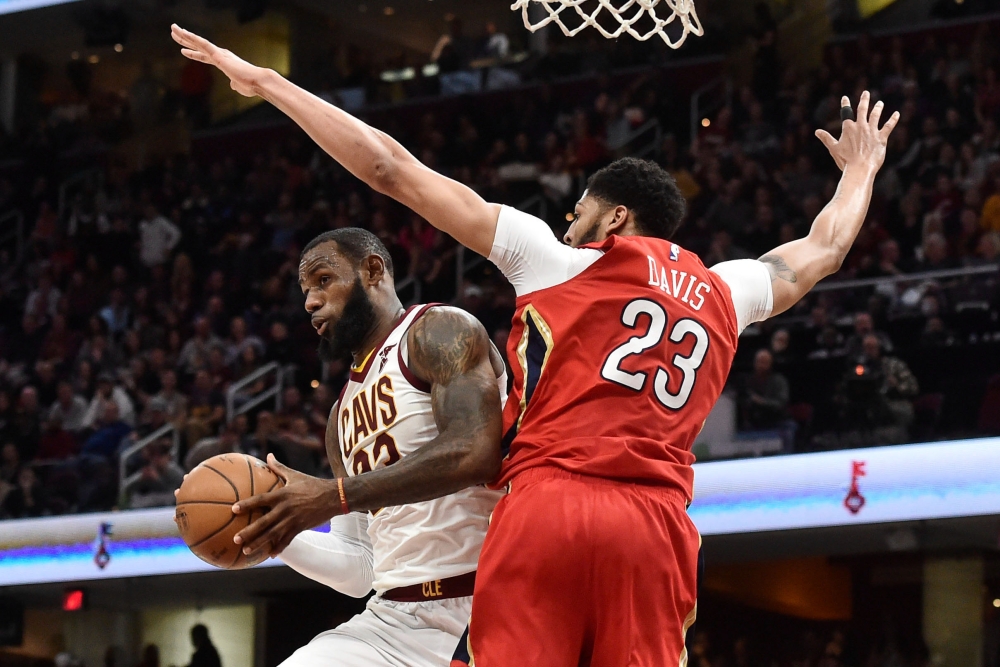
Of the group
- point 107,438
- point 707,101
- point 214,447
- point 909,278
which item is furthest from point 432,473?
point 707,101

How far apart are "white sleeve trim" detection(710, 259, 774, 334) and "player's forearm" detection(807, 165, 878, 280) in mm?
227

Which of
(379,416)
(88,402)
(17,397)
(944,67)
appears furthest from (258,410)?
(379,416)

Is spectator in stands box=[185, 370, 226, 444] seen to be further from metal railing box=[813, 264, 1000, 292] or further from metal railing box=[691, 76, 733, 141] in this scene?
metal railing box=[691, 76, 733, 141]

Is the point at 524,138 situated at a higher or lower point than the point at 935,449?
higher

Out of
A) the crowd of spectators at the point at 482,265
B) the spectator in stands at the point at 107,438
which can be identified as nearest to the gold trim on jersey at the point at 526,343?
the crowd of spectators at the point at 482,265

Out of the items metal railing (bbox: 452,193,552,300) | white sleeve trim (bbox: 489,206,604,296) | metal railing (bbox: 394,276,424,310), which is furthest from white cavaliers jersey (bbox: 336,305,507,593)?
metal railing (bbox: 394,276,424,310)

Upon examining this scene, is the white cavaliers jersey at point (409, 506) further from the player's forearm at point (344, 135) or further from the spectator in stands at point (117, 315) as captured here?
the spectator in stands at point (117, 315)

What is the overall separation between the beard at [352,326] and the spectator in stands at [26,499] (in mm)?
7894

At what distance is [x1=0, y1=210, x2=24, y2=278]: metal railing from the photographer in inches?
681

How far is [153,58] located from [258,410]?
10.4 m

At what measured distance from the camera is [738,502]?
899 centimetres

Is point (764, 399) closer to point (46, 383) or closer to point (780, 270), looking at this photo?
point (780, 270)

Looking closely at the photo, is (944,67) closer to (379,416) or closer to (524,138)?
(524,138)

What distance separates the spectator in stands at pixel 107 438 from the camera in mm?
11883
